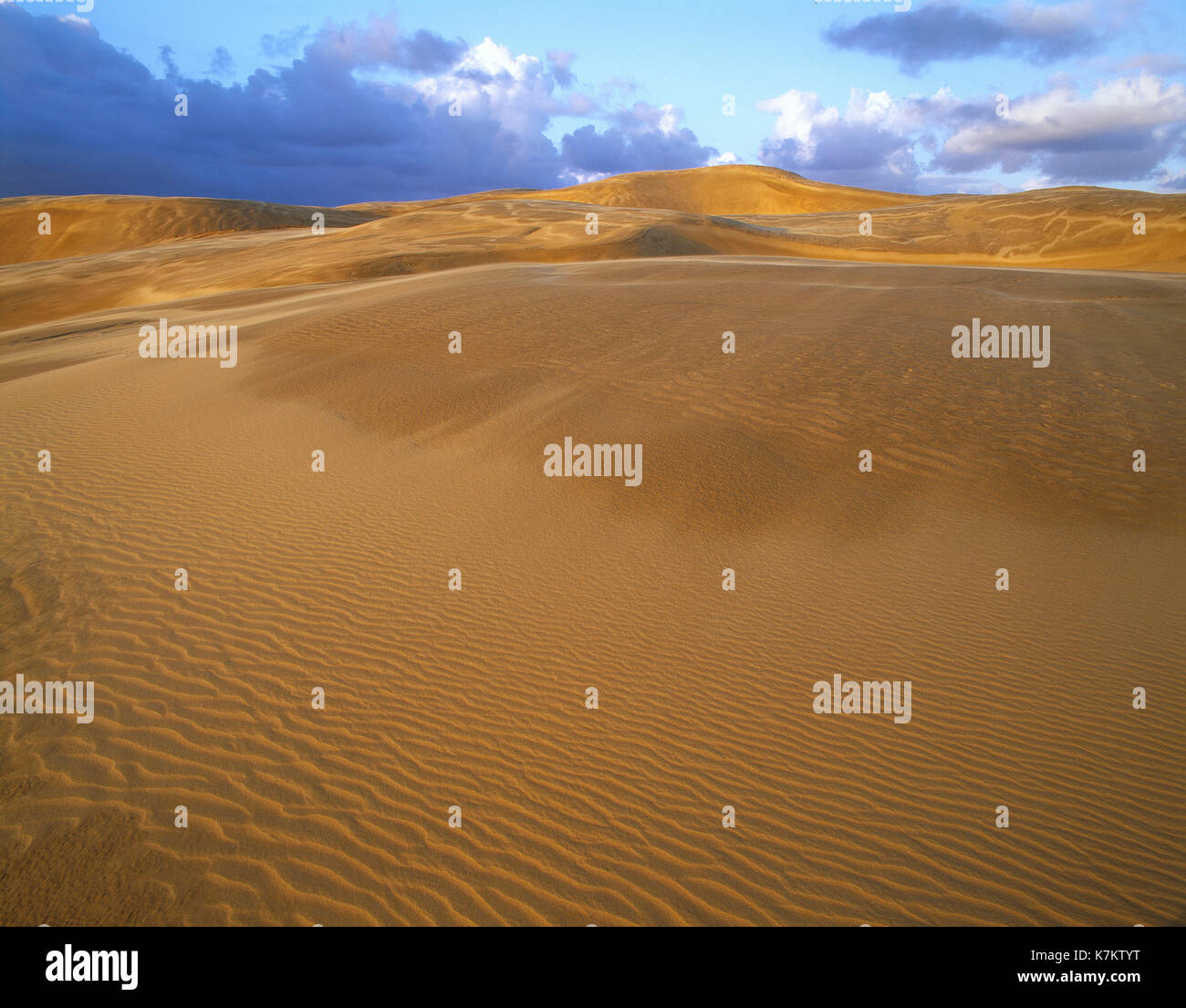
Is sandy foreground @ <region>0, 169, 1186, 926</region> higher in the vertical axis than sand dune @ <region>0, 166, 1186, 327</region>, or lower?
lower

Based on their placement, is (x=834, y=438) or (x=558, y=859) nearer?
(x=558, y=859)

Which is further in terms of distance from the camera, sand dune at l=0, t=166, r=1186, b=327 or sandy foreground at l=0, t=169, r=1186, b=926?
sand dune at l=0, t=166, r=1186, b=327

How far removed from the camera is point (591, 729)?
6059 mm

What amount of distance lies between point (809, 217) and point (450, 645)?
165 feet

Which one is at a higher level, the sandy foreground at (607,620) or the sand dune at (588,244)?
the sand dune at (588,244)

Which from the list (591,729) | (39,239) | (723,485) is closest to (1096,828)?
(591,729)

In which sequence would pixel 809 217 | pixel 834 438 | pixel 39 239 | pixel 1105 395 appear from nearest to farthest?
pixel 834 438 < pixel 1105 395 < pixel 809 217 < pixel 39 239

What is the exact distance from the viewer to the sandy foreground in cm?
475

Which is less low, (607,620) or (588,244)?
(588,244)

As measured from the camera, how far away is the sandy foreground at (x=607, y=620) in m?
4.75

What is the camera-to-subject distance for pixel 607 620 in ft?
25.2

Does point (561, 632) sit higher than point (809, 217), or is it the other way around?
point (809, 217)
